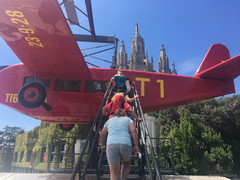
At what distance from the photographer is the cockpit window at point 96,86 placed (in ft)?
A: 23.8

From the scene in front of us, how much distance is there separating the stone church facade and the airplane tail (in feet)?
255

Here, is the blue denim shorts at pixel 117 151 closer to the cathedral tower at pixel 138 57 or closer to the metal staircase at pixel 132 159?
the metal staircase at pixel 132 159

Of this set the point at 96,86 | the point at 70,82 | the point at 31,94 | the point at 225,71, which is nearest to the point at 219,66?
the point at 225,71

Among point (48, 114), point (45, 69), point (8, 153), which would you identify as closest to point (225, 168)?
point (48, 114)

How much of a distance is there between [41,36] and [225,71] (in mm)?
7618

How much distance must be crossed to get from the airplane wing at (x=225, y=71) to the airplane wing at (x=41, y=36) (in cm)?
551

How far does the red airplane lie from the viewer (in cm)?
616

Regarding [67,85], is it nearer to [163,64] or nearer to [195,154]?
[195,154]

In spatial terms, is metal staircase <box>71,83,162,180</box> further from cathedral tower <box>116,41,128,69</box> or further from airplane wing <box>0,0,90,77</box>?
cathedral tower <box>116,41,128,69</box>

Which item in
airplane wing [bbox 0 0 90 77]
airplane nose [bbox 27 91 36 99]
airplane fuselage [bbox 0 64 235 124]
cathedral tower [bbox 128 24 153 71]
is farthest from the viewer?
cathedral tower [bbox 128 24 153 71]

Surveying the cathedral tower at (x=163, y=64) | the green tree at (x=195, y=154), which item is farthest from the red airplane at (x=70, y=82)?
the cathedral tower at (x=163, y=64)

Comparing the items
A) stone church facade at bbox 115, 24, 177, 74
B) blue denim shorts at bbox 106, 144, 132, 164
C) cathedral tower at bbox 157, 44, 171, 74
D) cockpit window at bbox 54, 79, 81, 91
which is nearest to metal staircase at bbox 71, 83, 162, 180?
blue denim shorts at bbox 106, 144, 132, 164

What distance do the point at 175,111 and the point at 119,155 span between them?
26195 mm

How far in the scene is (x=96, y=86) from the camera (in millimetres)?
7285
